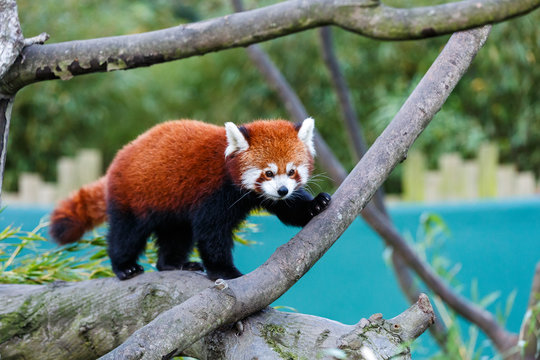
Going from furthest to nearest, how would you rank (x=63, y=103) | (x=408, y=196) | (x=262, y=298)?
(x=63, y=103)
(x=408, y=196)
(x=262, y=298)

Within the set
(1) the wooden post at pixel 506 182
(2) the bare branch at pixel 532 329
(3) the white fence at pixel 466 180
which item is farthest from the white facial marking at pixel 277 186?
(1) the wooden post at pixel 506 182

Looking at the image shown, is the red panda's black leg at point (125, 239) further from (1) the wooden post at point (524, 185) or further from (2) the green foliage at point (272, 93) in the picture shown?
(1) the wooden post at point (524, 185)

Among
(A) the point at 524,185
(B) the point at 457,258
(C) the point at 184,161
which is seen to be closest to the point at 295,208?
(C) the point at 184,161

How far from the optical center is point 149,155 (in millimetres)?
2088

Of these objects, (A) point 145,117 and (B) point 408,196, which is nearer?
(B) point 408,196

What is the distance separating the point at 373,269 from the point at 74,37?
253 cm

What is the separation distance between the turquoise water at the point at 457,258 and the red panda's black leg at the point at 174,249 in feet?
5.50

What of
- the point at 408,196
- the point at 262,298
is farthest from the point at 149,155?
the point at 408,196

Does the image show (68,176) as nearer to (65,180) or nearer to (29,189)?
(65,180)

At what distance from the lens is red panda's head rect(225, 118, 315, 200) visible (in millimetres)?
1960

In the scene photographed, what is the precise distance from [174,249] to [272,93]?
2.91 metres

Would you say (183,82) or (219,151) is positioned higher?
(183,82)

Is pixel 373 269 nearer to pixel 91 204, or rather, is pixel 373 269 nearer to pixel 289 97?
pixel 289 97

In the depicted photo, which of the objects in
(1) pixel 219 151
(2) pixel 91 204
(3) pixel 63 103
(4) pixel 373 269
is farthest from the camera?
(3) pixel 63 103
